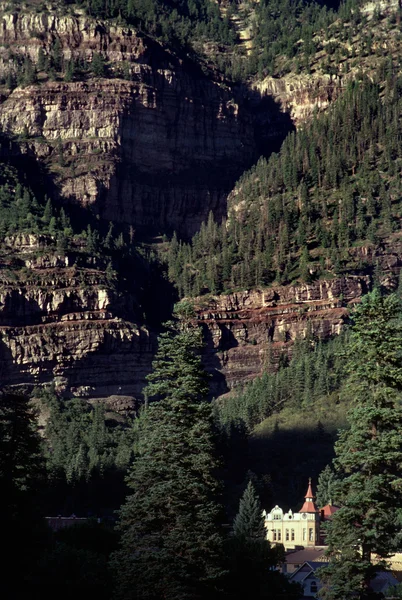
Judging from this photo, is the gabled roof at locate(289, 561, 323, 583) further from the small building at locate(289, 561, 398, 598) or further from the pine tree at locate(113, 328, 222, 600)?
the pine tree at locate(113, 328, 222, 600)

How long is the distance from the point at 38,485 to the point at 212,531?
20.7 meters

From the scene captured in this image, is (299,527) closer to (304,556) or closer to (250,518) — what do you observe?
(250,518)

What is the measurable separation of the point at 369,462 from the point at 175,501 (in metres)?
11.0

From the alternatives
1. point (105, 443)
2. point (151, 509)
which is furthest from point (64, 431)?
point (151, 509)

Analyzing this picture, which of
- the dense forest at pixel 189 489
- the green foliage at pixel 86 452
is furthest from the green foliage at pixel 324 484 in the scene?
the dense forest at pixel 189 489

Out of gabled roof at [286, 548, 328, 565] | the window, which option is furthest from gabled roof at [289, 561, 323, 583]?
gabled roof at [286, 548, 328, 565]

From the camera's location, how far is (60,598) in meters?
85.9

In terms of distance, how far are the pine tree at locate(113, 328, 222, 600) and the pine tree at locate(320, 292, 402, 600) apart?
6.73 meters

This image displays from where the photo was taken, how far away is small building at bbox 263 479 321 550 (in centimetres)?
15438

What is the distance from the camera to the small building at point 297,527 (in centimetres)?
15438

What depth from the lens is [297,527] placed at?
155 metres

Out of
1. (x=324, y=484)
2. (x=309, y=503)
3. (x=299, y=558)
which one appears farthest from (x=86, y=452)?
(x=299, y=558)

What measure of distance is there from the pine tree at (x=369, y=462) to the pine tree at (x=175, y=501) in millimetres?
6731

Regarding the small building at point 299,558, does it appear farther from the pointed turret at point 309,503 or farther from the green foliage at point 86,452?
the green foliage at point 86,452
